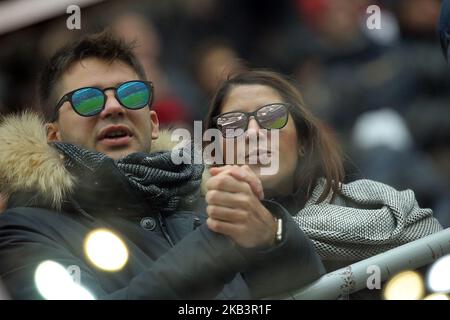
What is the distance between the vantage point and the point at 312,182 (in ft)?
5.45

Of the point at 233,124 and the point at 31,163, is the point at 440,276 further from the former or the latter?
the point at 31,163

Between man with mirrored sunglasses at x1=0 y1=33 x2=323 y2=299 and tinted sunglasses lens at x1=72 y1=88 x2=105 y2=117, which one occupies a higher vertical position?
tinted sunglasses lens at x1=72 y1=88 x2=105 y2=117

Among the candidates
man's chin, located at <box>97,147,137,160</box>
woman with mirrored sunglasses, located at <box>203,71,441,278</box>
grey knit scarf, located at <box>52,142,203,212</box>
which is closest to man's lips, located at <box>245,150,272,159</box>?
woman with mirrored sunglasses, located at <box>203,71,441,278</box>

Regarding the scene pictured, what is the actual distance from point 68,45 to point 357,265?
25.6 inches

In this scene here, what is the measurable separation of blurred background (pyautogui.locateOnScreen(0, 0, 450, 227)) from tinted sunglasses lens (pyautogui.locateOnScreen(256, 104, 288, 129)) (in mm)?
81

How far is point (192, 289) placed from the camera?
1433 millimetres

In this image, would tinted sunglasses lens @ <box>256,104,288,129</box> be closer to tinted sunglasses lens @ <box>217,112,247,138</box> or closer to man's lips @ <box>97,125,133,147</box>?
tinted sunglasses lens @ <box>217,112,247,138</box>

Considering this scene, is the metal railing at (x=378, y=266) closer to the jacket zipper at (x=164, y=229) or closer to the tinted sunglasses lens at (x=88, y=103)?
the jacket zipper at (x=164, y=229)

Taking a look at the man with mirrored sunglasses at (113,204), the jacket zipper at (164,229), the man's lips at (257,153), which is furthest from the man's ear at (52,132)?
the man's lips at (257,153)

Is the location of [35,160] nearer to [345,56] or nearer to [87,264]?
[87,264]

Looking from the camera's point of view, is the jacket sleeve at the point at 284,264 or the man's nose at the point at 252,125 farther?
the man's nose at the point at 252,125

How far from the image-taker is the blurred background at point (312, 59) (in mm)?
1624

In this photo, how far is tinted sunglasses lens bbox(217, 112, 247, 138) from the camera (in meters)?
1.61
